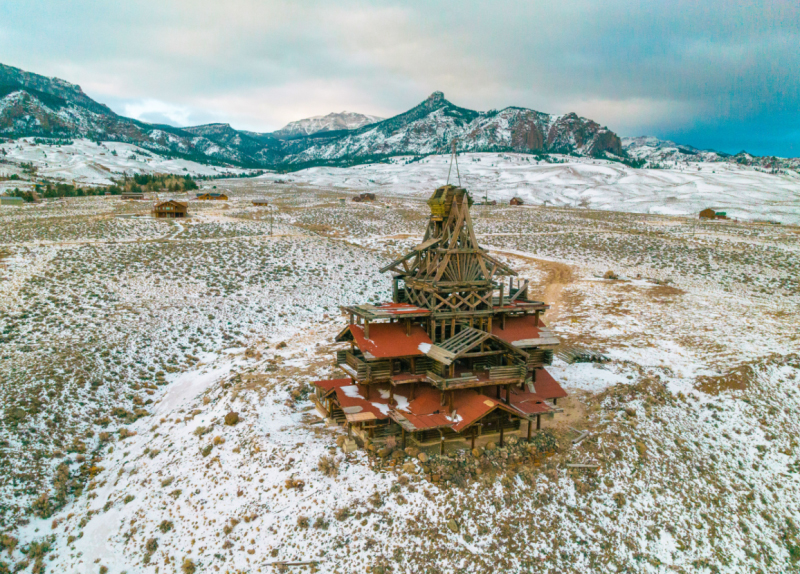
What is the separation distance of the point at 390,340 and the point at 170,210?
60.4 metres

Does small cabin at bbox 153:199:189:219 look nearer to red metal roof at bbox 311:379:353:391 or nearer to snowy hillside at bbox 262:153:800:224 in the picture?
red metal roof at bbox 311:379:353:391

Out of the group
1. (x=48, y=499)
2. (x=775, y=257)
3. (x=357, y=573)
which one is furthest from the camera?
(x=775, y=257)

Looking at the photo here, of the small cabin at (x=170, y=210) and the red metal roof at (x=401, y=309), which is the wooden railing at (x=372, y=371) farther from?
the small cabin at (x=170, y=210)

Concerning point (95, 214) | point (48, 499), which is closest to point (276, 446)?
Answer: point (48, 499)

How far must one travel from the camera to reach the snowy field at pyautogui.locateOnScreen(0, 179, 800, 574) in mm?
10617

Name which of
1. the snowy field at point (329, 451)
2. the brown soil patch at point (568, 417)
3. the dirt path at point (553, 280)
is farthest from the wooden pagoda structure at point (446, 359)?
the dirt path at point (553, 280)

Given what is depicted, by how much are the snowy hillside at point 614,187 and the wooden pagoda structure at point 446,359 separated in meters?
97.3

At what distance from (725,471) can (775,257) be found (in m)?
39.3

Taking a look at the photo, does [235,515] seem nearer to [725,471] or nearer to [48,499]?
[48,499]

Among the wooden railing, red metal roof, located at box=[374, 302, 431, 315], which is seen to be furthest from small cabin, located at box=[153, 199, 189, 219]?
the wooden railing

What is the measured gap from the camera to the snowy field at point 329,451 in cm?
1062

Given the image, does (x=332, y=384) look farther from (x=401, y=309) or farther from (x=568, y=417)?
(x=568, y=417)

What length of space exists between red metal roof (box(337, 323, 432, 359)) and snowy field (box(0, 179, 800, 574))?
3056 mm

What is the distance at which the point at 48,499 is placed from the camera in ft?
41.0
